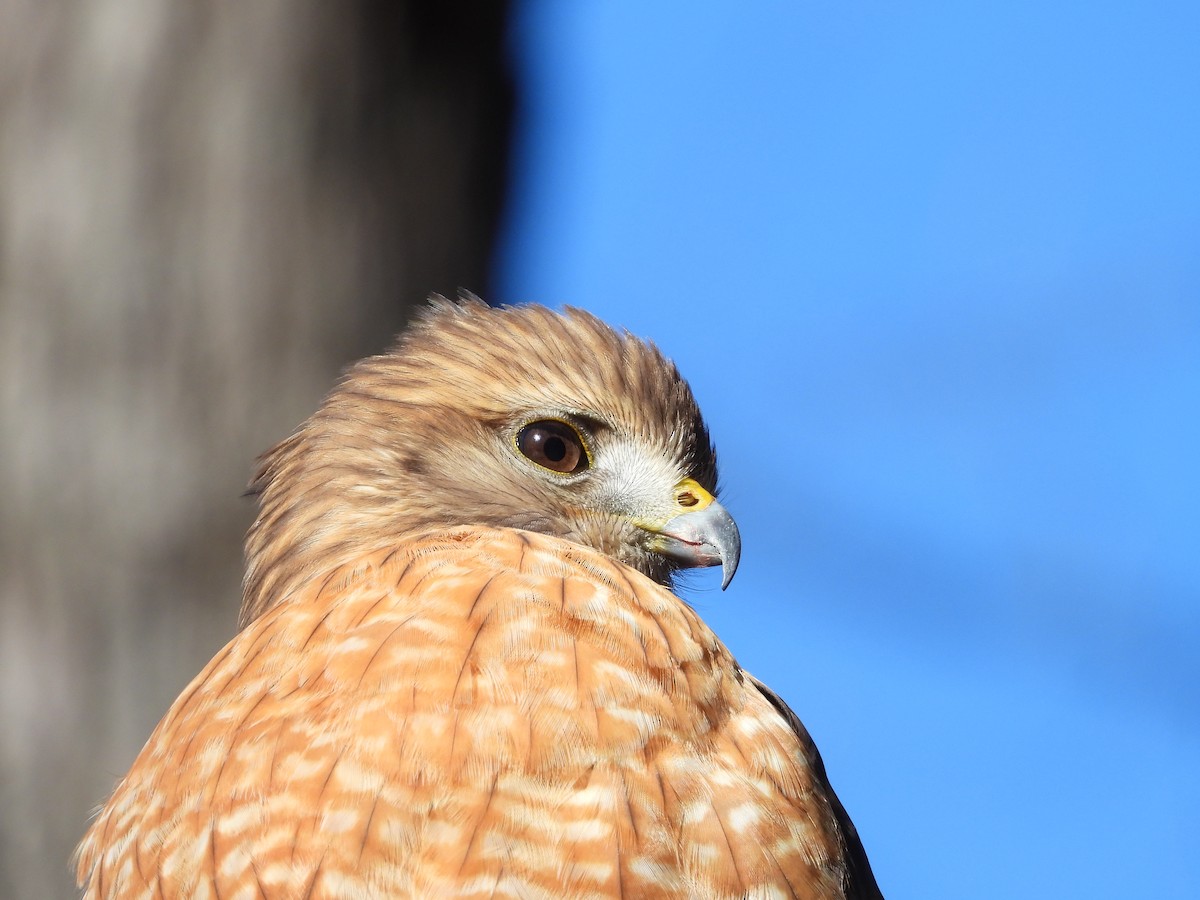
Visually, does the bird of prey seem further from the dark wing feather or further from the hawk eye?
the hawk eye

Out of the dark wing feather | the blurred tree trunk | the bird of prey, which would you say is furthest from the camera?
the blurred tree trunk

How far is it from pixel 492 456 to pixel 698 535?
53 centimetres

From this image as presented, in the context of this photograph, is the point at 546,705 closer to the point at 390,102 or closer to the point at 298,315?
the point at 298,315

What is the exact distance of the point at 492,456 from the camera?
3.41m

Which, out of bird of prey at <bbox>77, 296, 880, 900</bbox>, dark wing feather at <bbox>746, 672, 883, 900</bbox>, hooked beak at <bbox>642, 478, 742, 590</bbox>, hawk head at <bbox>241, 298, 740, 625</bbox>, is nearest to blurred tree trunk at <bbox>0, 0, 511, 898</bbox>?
hawk head at <bbox>241, 298, 740, 625</bbox>

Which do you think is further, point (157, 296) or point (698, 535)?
point (698, 535)

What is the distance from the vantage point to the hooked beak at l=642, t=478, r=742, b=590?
3.33 metres

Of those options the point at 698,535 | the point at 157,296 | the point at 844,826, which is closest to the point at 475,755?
the point at 844,826

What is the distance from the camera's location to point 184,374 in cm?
323

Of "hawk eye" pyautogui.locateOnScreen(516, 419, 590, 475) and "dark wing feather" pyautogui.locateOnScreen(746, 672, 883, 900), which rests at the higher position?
"hawk eye" pyautogui.locateOnScreen(516, 419, 590, 475)

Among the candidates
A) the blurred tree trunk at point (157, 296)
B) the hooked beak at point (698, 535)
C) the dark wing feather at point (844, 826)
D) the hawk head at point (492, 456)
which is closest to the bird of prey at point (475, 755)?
the dark wing feather at point (844, 826)

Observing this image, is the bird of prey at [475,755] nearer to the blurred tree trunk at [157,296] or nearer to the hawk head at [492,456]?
the hawk head at [492,456]

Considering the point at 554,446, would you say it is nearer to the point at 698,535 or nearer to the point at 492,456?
the point at 492,456

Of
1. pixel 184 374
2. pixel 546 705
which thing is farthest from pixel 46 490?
pixel 546 705
